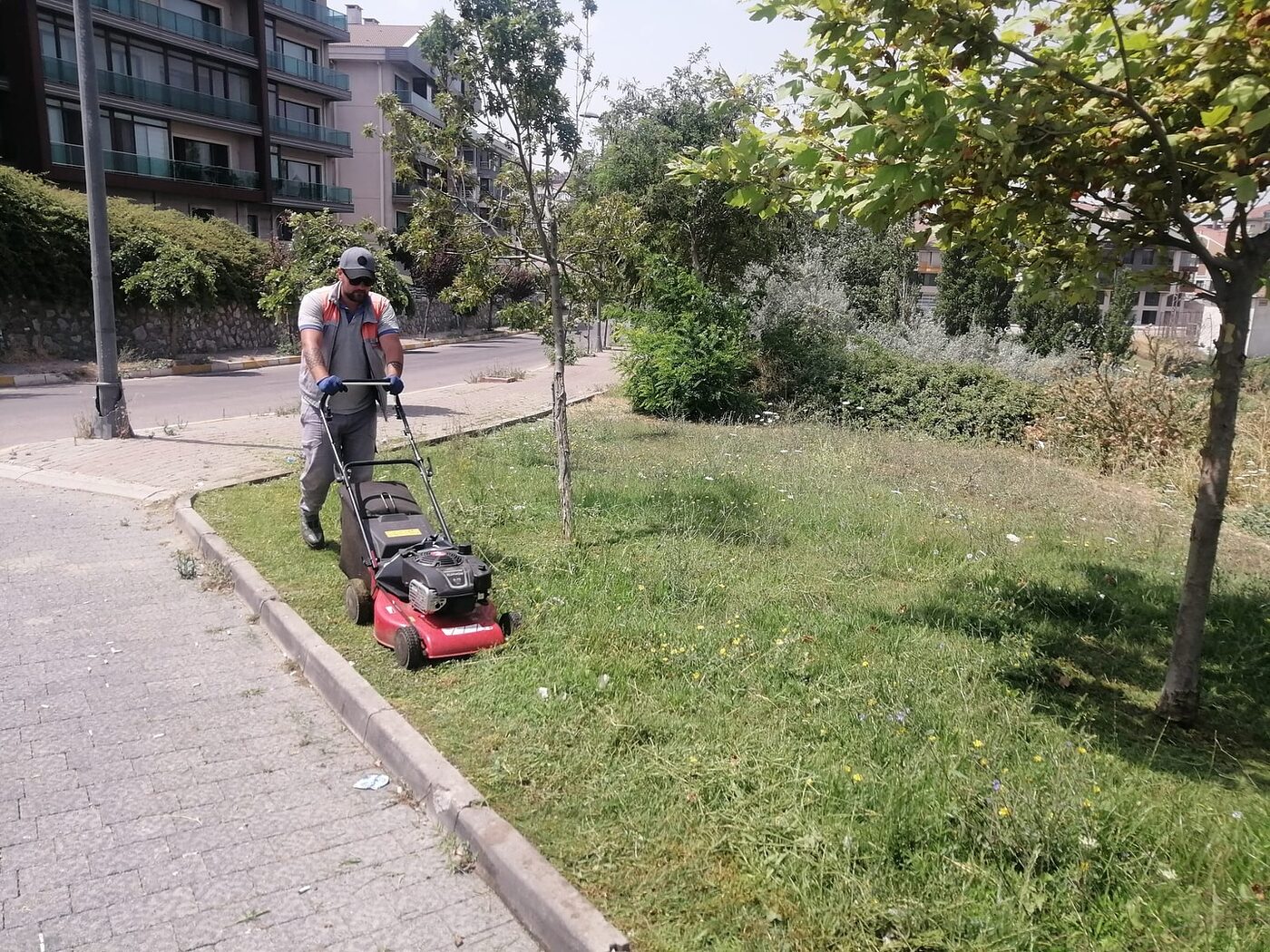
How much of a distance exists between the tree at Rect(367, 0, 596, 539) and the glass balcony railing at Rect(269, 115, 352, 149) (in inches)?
1488

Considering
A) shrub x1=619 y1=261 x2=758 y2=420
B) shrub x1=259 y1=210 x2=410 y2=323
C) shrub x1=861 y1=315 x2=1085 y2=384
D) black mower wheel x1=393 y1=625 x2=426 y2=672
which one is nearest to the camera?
black mower wheel x1=393 y1=625 x2=426 y2=672

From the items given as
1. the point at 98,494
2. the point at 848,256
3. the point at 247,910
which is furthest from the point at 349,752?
the point at 848,256

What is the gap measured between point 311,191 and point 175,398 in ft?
93.4

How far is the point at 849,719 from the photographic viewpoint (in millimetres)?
4008

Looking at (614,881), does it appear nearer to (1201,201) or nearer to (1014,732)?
(1014,732)

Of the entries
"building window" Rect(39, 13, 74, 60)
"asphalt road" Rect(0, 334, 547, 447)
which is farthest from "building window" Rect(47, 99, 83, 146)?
"asphalt road" Rect(0, 334, 547, 447)

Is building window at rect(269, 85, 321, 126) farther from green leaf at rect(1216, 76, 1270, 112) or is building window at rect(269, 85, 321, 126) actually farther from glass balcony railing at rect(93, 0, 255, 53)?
green leaf at rect(1216, 76, 1270, 112)

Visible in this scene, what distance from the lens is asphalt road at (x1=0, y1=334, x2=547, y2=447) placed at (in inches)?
520

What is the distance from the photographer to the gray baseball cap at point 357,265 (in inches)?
223

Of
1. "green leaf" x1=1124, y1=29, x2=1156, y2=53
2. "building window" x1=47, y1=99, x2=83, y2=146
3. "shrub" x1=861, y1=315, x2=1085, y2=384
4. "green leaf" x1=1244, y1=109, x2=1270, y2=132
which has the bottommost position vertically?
"shrub" x1=861, y1=315, x2=1085, y2=384

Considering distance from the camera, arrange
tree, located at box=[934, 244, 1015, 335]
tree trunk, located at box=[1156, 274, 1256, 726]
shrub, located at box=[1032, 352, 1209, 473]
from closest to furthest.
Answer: tree trunk, located at box=[1156, 274, 1256, 726]
shrub, located at box=[1032, 352, 1209, 473]
tree, located at box=[934, 244, 1015, 335]

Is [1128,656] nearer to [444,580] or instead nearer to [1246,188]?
[1246,188]

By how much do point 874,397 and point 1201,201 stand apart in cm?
1066

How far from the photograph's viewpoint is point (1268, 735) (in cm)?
421
